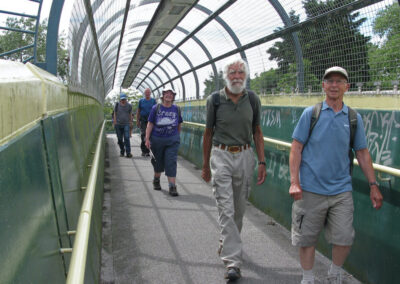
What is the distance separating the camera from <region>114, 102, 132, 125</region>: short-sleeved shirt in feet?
40.0

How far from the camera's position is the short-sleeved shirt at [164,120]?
23.2 feet

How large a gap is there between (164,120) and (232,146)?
3.28 m

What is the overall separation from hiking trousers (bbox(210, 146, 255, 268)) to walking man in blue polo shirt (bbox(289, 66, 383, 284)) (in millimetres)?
614

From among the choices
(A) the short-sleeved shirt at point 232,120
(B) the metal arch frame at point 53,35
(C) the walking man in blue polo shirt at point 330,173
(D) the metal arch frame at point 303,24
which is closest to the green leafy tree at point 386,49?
(D) the metal arch frame at point 303,24

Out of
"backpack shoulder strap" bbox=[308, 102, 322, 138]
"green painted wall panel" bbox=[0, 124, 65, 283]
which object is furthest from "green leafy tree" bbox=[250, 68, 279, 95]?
"green painted wall panel" bbox=[0, 124, 65, 283]

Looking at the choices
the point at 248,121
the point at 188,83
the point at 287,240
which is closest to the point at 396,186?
the point at 248,121

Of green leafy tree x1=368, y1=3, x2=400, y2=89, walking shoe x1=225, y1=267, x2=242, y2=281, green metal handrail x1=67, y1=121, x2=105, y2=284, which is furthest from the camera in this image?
green leafy tree x1=368, y1=3, x2=400, y2=89

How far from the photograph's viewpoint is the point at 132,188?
7742 millimetres

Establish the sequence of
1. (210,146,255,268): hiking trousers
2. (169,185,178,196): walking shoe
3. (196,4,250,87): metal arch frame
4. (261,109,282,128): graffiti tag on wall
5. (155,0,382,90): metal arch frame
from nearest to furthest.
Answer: (210,146,255,268): hiking trousers → (155,0,382,90): metal arch frame → (261,109,282,128): graffiti tag on wall → (169,185,178,196): walking shoe → (196,4,250,87): metal arch frame

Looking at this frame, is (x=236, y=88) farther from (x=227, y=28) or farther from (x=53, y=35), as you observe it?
(x=227, y=28)

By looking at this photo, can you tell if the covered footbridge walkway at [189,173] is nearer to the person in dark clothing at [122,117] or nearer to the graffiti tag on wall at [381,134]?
the graffiti tag on wall at [381,134]

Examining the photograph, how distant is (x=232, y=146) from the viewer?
13.0 feet

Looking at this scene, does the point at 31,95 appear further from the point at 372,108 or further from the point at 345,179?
the point at 372,108

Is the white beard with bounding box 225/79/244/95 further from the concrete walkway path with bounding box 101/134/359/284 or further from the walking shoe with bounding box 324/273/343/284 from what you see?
the walking shoe with bounding box 324/273/343/284
